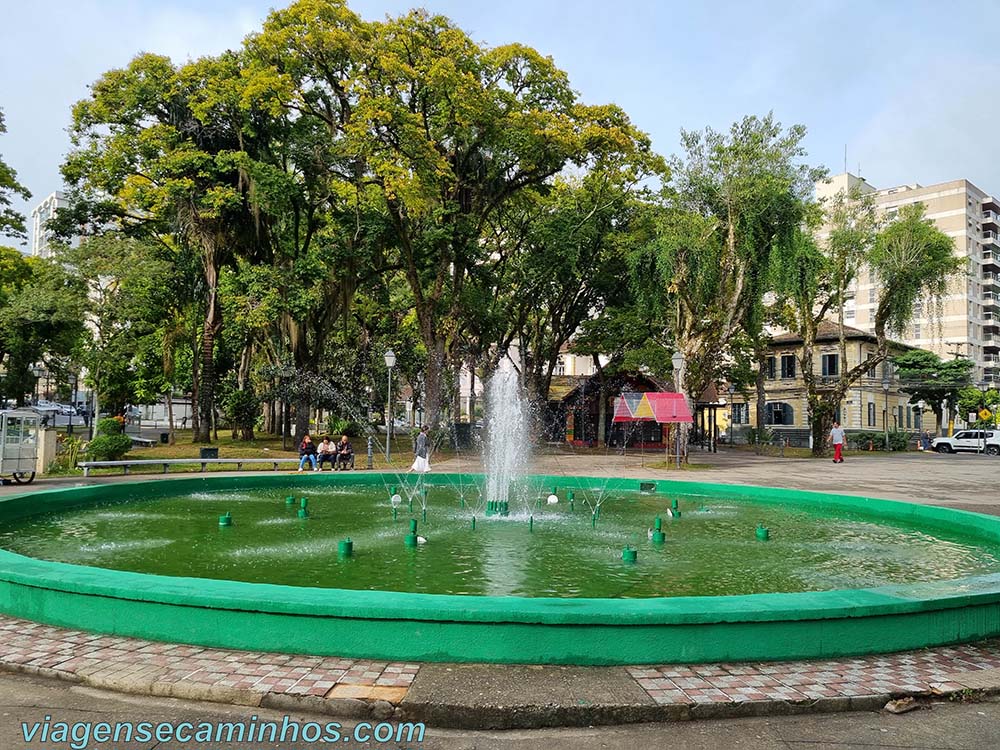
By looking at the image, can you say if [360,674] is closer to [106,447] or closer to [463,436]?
[106,447]

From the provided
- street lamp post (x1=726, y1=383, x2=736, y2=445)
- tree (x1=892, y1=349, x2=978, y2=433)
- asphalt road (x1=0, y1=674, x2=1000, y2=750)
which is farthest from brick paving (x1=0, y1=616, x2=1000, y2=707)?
tree (x1=892, y1=349, x2=978, y2=433)

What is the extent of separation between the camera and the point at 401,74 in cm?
2520

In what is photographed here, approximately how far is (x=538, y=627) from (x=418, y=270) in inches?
1149

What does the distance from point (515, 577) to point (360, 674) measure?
12.1 ft

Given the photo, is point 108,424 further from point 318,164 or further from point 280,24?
point 280,24

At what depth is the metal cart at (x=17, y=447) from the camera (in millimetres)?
16719

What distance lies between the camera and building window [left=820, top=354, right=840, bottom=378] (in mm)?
57312

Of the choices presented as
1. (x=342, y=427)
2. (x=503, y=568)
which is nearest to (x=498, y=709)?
(x=503, y=568)

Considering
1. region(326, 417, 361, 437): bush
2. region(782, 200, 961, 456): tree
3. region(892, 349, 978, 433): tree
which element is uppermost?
region(782, 200, 961, 456): tree

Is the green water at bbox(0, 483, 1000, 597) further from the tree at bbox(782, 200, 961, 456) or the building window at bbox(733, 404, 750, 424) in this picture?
the building window at bbox(733, 404, 750, 424)

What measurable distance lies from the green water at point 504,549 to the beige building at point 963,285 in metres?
70.5

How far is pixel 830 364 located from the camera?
189ft

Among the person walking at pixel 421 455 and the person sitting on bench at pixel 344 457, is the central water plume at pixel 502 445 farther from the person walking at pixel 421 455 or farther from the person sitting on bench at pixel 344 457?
the person sitting on bench at pixel 344 457

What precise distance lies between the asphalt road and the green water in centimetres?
319
